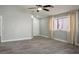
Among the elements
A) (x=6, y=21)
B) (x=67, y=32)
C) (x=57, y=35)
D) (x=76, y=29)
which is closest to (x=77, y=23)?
(x=76, y=29)

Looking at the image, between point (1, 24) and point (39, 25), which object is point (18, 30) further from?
point (39, 25)

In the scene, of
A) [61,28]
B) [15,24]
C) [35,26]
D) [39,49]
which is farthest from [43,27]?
[39,49]

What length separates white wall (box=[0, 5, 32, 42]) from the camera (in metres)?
6.02

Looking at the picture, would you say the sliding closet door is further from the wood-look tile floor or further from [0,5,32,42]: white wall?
[0,5,32,42]: white wall

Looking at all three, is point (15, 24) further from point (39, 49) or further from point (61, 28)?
point (61, 28)

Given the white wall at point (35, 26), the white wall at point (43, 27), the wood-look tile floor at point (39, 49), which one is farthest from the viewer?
the white wall at point (35, 26)

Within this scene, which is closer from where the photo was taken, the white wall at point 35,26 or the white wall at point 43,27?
the white wall at point 43,27

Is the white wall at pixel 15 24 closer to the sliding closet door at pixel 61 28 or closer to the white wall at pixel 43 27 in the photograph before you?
the white wall at pixel 43 27

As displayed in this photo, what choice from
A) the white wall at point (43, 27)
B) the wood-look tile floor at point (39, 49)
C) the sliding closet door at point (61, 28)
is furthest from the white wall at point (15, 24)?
the sliding closet door at point (61, 28)

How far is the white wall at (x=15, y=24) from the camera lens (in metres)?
6.02

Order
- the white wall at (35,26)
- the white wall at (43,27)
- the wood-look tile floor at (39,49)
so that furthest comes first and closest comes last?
1. the white wall at (35,26)
2. the white wall at (43,27)
3. the wood-look tile floor at (39,49)

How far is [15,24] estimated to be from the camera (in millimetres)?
6539

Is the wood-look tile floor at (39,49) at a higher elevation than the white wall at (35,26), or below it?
below
